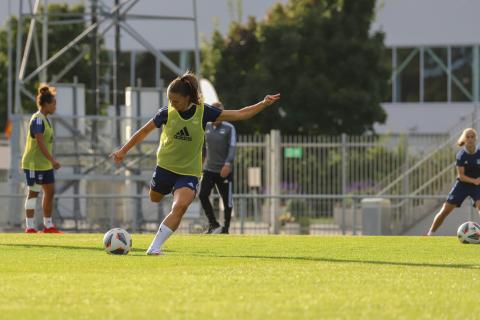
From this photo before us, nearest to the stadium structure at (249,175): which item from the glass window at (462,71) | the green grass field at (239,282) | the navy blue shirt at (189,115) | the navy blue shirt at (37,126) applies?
the navy blue shirt at (37,126)

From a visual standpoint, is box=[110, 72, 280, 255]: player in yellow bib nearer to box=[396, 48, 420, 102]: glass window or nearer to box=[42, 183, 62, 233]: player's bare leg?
box=[42, 183, 62, 233]: player's bare leg

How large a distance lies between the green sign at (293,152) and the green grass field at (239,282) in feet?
53.6

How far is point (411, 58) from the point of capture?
2103 inches

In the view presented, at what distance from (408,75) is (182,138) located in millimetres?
40861

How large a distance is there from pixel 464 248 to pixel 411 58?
126ft

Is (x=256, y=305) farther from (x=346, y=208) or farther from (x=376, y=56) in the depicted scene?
(x=376, y=56)

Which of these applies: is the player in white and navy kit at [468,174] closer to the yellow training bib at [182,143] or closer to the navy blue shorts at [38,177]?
the navy blue shorts at [38,177]

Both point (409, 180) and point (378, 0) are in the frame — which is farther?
point (378, 0)

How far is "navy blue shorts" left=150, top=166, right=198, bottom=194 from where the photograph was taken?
13734mm

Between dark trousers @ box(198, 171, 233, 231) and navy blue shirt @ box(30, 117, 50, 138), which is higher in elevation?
navy blue shirt @ box(30, 117, 50, 138)

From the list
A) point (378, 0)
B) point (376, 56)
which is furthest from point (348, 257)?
point (378, 0)

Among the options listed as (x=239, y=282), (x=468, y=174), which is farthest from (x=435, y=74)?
(x=239, y=282)

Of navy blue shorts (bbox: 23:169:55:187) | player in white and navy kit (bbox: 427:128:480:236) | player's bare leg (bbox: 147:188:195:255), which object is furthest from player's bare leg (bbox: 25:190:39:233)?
player's bare leg (bbox: 147:188:195:255)

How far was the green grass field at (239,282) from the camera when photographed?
26.5 ft
